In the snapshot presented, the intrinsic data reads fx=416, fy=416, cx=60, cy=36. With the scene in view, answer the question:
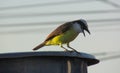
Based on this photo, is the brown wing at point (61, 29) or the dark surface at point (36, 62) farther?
the brown wing at point (61, 29)

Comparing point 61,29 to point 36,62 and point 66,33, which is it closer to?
point 66,33

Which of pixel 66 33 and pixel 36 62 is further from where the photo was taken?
pixel 66 33

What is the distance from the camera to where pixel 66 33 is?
16.0ft

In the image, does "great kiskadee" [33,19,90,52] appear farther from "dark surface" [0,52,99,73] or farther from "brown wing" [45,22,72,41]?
"dark surface" [0,52,99,73]

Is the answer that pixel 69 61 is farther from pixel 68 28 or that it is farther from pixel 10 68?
pixel 68 28

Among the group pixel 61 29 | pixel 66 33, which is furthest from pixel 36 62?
pixel 66 33

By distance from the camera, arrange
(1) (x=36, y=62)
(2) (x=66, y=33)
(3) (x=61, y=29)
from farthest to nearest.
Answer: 1. (2) (x=66, y=33)
2. (3) (x=61, y=29)
3. (1) (x=36, y=62)

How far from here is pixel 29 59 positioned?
381 centimetres

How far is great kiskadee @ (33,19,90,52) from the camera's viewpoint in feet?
15.4

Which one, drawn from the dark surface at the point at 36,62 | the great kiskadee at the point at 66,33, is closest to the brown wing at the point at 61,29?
the great kiskadee at the point at 66,33

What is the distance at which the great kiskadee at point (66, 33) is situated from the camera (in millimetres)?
4707

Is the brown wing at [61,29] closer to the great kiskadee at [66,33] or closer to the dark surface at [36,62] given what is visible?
the great kiskadee at [66,33]

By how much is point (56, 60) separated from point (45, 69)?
14 cm

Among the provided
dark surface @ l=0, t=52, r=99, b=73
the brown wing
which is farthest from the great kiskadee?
dark surface @ l=0, t=52, r=99, b=73
